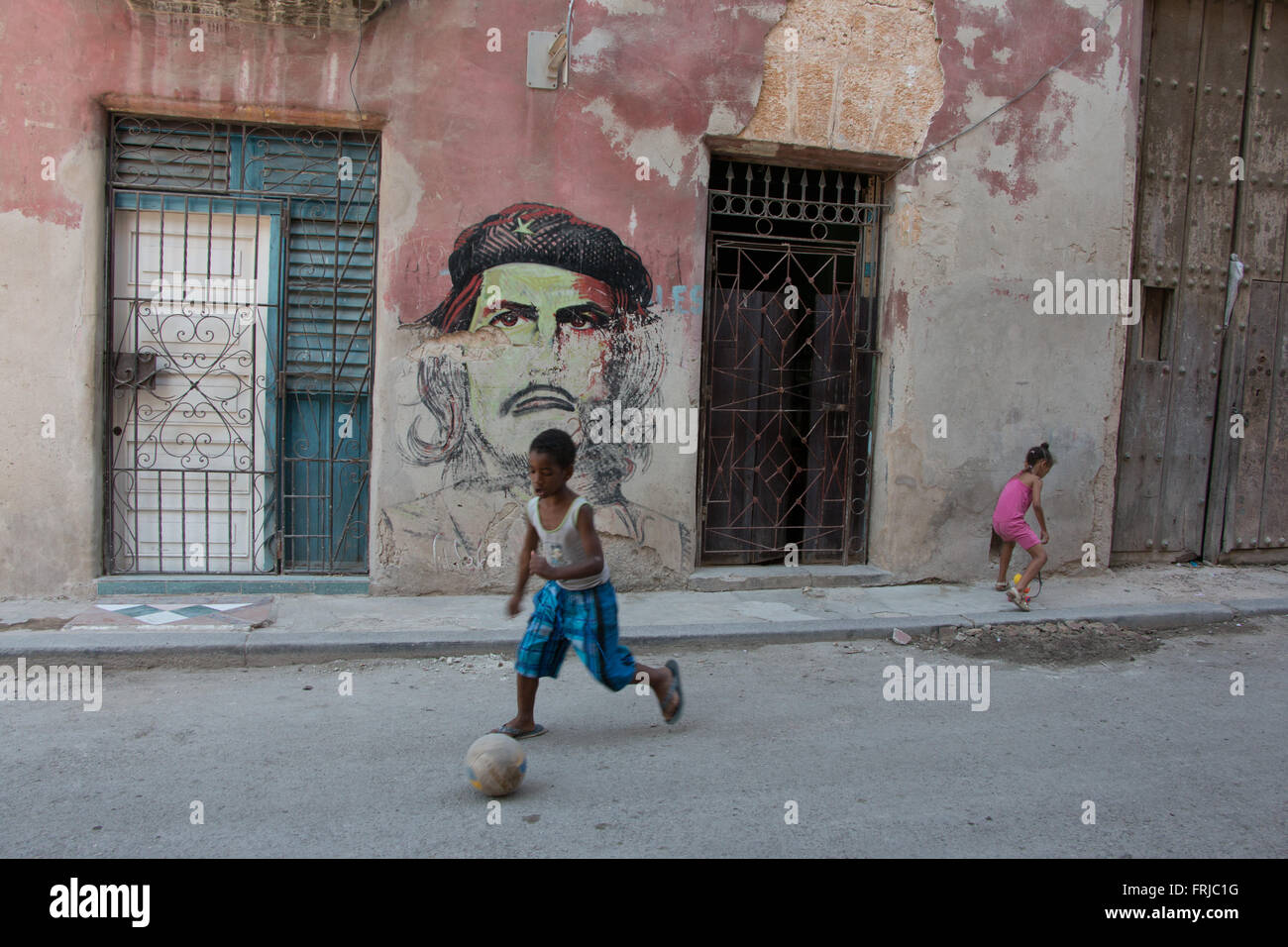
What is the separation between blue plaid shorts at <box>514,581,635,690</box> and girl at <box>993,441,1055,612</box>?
380 centimetres

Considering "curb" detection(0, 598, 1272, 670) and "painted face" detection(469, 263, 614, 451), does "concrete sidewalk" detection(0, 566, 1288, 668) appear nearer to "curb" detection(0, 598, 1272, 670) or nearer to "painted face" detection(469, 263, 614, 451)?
"curb" detection(0, 598, 1272, 670)

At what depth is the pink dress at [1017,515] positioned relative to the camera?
680 centimetres

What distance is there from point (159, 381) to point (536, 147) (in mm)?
3122

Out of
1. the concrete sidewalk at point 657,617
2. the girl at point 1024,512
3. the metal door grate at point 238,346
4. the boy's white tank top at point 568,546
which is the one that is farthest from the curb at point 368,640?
the boy's white tank top at point 568,546

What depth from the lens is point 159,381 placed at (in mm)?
6613

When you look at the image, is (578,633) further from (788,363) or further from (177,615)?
(788,363)

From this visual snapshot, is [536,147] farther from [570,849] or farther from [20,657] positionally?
[570,849]

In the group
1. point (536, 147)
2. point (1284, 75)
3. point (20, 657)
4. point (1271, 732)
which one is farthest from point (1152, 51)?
point (20, 657)

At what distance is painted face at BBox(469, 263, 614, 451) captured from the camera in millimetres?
6730

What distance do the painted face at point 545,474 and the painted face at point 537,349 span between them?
2750mm

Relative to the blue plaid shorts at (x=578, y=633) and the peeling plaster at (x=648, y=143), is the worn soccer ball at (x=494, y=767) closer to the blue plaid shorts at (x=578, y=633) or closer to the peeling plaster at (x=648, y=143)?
the blue plaid shorts at (x=578, y=633)

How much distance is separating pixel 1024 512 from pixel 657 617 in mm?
2821

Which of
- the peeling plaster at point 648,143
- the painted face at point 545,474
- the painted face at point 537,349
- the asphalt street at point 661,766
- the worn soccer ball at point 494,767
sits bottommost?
the asphalt street at point 661,766

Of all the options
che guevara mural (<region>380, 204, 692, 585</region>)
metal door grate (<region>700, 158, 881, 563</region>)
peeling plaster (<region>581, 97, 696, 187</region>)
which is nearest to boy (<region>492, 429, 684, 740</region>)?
che guevara mural (<region>380, 204, 692, 585</region>)
